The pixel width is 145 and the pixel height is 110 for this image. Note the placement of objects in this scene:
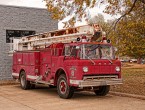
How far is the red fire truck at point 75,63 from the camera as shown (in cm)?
1307

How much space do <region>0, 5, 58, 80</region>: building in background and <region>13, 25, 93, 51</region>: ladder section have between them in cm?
255

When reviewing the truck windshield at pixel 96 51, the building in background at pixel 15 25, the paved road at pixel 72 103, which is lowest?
the paved road at pixel 72 103

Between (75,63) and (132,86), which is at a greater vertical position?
(75,63)

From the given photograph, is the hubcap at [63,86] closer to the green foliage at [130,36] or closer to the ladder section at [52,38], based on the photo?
the ladder section at [52,38]

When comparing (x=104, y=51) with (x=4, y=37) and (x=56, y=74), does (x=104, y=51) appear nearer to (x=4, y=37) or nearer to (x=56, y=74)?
(x=56, y=74)

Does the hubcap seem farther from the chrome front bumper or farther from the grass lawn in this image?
the grass lawn

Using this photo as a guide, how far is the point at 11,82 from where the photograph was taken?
20.8m

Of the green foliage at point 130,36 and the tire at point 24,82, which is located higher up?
the green foliage at point 130,36

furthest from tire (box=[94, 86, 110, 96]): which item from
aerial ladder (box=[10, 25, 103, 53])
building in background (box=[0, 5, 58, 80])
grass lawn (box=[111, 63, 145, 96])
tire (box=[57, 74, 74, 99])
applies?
building in background (box=[0, 5, 58, 80])

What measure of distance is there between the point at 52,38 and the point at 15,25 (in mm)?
6938

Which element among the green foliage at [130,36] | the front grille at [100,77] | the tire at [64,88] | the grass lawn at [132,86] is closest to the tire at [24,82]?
the tire at [64,88]

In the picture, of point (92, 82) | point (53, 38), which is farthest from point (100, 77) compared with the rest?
point (53, 38)

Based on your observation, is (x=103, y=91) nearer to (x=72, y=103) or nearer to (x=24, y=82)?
(x=72, y=103)

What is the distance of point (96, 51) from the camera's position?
13805mm
